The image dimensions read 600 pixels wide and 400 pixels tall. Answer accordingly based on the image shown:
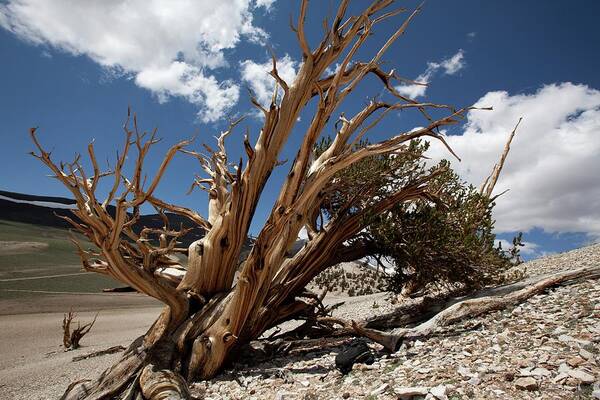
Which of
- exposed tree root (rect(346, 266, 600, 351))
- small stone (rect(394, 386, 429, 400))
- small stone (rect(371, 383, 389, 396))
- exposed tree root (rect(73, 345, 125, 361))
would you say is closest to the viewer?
small stone (rect(394, 386, 429, 400))

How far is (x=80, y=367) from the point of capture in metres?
5.50

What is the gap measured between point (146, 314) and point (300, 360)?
1110 centimetres

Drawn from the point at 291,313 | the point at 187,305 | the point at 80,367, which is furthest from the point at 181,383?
the point at 80,367

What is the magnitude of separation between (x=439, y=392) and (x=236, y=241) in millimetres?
2905

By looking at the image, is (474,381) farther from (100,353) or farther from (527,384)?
(100,353)

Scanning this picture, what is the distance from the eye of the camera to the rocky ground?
222cm

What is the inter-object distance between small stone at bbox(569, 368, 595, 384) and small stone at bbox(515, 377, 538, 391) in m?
0.22

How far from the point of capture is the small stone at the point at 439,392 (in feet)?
7.29

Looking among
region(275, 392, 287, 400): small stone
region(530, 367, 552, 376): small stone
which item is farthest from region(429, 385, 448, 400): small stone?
region(275, 392, 287, 400): small stone

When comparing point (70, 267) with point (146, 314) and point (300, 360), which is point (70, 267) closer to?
point (146, 314)

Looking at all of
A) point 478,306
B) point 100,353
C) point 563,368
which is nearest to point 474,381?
point 563,368

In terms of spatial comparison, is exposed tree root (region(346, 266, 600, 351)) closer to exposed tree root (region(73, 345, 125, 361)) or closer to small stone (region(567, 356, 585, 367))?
small stone (region(567, 356, 585, 367))

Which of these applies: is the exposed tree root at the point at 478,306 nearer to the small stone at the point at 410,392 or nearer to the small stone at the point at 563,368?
the small stone at the point at 410,392

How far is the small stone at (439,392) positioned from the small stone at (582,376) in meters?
0.72
